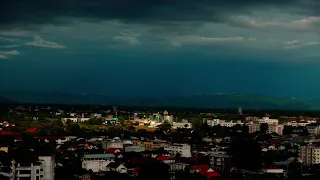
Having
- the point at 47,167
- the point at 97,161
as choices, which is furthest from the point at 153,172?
the point at 97,161

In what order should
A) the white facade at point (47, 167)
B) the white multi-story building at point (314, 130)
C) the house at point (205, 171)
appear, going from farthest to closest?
the white multi-story building at point (314, 130) < the house at point (205, 171) < the white facade at point (47, 167)

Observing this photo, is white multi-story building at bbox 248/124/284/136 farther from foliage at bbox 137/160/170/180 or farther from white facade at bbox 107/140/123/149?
foliage at bbox 137/160/170/180

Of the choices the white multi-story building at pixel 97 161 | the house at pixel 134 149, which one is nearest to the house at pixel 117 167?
the white multi-story building at pixel 97 161

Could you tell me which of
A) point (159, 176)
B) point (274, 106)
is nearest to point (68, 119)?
point (159, 176)

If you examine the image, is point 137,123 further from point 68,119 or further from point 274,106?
point 274,106

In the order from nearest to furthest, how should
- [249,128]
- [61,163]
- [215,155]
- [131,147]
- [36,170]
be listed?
[36,170]
[61,163]
[215,155]
[131,147]
[249,128]

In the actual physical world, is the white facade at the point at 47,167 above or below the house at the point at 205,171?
above

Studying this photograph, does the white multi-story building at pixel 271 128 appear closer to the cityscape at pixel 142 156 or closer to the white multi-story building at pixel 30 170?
the cityscape at pixel 142 156
